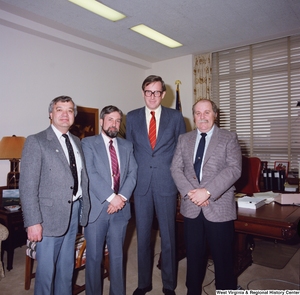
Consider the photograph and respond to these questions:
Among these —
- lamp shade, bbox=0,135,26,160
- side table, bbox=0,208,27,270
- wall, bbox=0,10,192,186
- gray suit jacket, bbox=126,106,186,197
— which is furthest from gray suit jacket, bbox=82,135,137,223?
wall, bbox=0,10,192,186

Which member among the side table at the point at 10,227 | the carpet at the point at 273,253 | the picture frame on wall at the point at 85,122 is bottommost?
the carpet at the point at 273,253

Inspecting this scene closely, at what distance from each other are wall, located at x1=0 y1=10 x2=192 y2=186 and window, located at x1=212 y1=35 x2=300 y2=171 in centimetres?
77

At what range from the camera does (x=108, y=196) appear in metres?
2.02

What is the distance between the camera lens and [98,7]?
12.1 feet

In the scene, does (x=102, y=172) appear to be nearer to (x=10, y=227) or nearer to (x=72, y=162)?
(x=72, y=162)

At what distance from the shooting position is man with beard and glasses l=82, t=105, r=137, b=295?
6.61ft

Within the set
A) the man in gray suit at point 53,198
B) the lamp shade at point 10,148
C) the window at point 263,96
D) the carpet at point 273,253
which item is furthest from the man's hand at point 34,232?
the window at point 263,96

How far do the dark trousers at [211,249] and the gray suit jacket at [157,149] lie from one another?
376 mm

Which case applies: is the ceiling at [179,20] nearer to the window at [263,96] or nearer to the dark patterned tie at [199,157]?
the window at [263,96]

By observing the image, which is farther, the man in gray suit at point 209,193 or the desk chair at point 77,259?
the desk chair at point 77,259

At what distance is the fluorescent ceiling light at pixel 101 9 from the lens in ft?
11.6

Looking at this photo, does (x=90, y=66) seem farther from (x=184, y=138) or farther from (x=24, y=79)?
(x=184, y=138)

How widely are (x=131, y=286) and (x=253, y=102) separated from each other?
13.6 ft

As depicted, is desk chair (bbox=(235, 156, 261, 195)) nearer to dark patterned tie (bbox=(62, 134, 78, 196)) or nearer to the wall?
the wall
